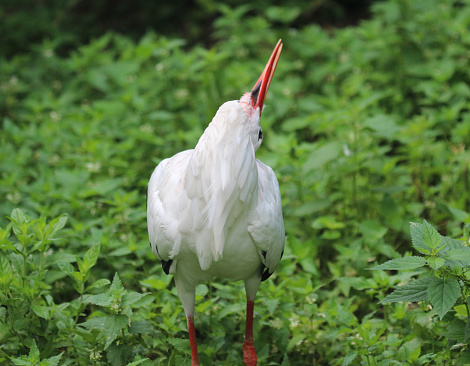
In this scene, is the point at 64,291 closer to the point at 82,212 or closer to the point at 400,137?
the point at 82,212

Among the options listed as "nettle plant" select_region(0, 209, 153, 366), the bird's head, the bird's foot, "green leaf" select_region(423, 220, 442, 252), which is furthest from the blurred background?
"green leaf" select_region(423, 220, 442, 252)

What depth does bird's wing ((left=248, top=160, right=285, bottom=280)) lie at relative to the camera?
2.82 meters

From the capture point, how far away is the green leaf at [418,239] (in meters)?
2.72

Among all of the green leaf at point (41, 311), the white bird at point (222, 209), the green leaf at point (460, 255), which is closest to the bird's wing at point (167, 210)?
the white bird at point (222, 209)

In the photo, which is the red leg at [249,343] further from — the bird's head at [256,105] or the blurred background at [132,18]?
the blurred background at [132,18]

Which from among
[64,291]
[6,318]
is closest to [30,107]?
[64,291]

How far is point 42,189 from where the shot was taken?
4504 mm

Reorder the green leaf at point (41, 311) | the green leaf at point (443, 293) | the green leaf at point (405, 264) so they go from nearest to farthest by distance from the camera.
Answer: the green leaf at point (443, 293), the green leaf at point (405, 264), the green leaf at point (41, 311)

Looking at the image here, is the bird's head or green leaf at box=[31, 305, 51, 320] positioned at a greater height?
the bird's head

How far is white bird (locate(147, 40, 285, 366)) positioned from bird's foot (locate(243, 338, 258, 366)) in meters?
0.51

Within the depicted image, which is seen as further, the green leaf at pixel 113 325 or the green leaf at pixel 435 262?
the green leaf at pixel 113 325

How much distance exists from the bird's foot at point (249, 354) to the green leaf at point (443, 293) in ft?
3.81

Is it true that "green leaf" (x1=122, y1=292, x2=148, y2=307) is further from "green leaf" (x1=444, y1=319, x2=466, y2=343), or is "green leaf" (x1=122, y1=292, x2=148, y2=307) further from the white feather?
"green leaf" (x1=444, y1=319, x2=466, y2=343)

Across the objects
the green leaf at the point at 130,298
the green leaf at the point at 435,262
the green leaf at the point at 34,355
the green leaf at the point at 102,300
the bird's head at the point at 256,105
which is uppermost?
the bird's head at the point at 256,105
